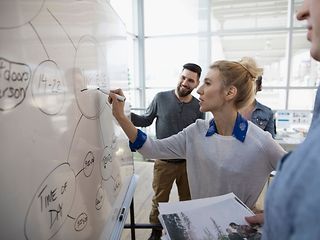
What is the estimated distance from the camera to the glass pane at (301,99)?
482 cm

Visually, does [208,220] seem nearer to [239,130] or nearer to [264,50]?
[239,130]

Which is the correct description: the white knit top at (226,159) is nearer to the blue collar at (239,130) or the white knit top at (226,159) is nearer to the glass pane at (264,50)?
the blue collar at (239,130)

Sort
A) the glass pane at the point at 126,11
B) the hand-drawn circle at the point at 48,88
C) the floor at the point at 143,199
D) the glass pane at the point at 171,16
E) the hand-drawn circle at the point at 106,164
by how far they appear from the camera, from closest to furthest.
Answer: the hand-drawn circle at the point at 48,88 → the hand-drawn circle at the point at 106,164 → the floor at the point at 143,199 → the glass pane at the point at 126,11 → the glass pane at the point at 171,16

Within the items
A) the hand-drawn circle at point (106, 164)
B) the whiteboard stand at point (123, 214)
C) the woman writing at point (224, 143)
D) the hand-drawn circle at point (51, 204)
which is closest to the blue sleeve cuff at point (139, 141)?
the woman writing at point (224, 143)

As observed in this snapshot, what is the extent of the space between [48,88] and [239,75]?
902 mm

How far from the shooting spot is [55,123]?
63cm

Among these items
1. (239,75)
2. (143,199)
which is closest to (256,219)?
(239,75)

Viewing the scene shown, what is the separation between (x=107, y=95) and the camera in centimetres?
110

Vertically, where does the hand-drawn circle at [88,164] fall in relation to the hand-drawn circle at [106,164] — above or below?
above

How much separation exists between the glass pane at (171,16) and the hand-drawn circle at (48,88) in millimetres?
4773

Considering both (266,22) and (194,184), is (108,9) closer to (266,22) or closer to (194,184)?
(194,184)

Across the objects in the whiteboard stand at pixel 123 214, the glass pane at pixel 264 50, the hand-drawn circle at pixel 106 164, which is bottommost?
the whiteboard stand at pixel 123 214

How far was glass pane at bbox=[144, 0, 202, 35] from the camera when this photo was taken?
505cm

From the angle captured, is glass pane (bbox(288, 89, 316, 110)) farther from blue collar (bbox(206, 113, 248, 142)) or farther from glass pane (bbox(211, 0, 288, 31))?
blue collar (bbox(206, 113, 248, 142))
